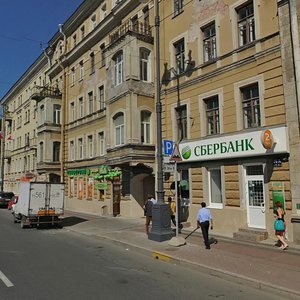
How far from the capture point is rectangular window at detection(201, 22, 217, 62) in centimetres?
1816

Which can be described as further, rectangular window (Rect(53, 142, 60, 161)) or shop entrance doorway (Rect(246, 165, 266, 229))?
rectangular window (Rect(53, 142, 60, 161))

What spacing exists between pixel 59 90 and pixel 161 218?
1080 inches

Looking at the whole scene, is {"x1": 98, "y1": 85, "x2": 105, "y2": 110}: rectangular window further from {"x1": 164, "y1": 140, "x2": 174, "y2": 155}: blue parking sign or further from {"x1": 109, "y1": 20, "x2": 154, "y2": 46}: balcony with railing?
{"x1": 164, "y1": 140, "x2": 174, "y2": 155}: blue parking sign

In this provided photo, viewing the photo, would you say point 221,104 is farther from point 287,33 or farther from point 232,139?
point 287,33

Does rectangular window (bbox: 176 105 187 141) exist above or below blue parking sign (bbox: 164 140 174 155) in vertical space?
above

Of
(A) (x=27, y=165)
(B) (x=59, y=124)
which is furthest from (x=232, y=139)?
(A) (x=27, y=165)

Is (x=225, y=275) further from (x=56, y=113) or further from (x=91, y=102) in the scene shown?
(x=56, y=113)

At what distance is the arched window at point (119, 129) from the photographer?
925 inches

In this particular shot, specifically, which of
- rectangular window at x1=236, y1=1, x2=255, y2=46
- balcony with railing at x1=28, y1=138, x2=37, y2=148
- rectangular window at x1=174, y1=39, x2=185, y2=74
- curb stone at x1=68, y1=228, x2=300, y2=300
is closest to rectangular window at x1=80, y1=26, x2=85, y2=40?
rectangular window at x1=174, y1=39, x2=185, y2=74

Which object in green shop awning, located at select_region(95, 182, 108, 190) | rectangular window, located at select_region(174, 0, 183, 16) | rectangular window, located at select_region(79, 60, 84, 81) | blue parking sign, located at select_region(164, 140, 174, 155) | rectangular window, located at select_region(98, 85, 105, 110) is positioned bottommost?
green shop awning, located at select_region(95, 182, 108, 190)

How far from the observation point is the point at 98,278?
887 centimetres

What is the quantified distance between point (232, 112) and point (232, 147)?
1.59 m

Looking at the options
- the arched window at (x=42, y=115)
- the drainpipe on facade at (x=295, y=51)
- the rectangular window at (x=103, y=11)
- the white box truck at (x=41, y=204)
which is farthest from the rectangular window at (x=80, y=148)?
the drainpipe on facade at (x=295, y=51)

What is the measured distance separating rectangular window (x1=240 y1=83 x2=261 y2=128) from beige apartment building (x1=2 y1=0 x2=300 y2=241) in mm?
44
